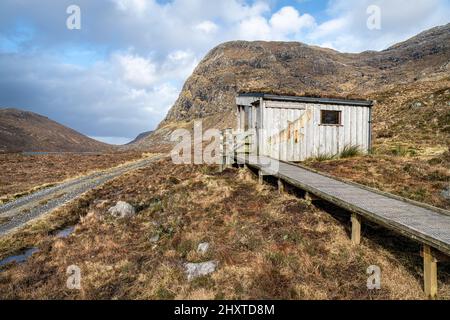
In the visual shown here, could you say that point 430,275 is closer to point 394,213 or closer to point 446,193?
point 394,213

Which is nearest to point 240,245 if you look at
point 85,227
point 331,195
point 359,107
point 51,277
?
point 331,195

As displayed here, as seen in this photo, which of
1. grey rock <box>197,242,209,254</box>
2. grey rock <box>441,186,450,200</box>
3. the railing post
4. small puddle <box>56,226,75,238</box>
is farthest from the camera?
the railing post

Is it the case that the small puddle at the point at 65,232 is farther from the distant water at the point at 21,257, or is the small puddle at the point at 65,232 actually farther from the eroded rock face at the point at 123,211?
the eroded rock face at the point at 123,211

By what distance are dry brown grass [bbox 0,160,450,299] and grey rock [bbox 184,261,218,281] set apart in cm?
16

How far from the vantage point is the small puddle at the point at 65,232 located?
11.9m

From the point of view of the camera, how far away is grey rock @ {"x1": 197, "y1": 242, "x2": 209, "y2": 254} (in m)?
7.91

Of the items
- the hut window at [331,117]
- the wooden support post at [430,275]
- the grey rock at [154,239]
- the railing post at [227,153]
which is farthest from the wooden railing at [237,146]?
the wooden support post at [430,275]

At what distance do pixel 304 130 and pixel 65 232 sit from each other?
13.4 meters

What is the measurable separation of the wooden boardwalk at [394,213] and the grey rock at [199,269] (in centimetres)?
362

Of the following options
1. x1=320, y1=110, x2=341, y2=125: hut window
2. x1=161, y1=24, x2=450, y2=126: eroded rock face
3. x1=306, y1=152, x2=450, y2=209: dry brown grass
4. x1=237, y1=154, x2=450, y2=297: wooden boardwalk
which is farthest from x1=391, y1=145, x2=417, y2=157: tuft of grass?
x1=161, y1=24, x2=450, y2=126: eroded rock face

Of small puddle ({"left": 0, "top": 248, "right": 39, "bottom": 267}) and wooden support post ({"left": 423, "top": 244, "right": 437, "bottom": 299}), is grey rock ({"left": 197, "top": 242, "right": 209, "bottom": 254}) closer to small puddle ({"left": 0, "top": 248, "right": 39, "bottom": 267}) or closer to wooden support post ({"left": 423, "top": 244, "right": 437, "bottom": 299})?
wooden support post ({"left": 423, "top": 244, "right": 437, "bottom": 299})

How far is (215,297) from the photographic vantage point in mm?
5789

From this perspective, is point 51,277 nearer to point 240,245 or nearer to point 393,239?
point 240,245
